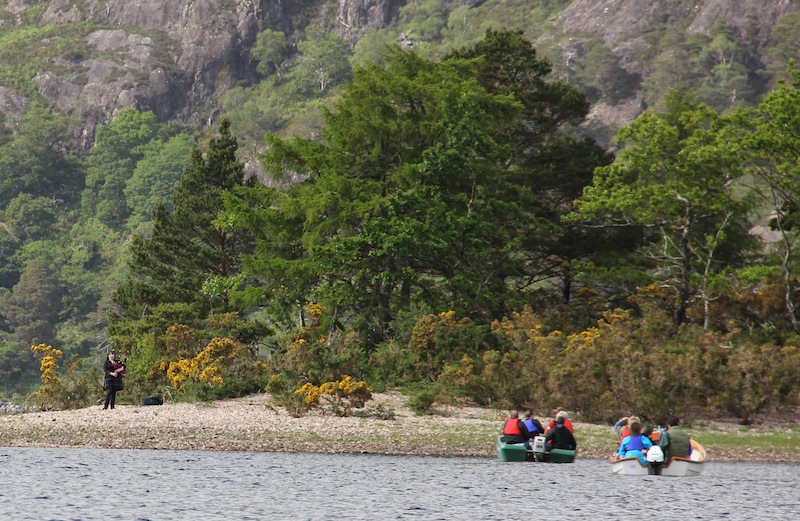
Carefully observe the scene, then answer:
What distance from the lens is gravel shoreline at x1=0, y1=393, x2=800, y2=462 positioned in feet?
115

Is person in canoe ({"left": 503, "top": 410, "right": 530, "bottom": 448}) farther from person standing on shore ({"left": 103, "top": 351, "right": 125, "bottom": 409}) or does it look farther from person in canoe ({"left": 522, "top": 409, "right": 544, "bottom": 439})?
person standing on shore ({"left": 103, "top": 351, "right": 125, "bottom": 409})

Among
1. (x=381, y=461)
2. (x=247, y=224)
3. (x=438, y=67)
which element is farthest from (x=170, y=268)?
(x=381, y=461)

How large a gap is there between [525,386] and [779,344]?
1111cm

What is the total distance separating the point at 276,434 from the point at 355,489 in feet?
28.3

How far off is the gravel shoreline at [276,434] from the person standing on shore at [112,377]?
1.10 m

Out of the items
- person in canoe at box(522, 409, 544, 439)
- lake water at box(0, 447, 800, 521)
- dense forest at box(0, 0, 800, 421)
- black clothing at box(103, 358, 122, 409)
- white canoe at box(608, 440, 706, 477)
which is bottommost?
lake water at box(0, 447, 800, 521)

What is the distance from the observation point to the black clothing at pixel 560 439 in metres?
33.1

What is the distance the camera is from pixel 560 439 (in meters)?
33.2

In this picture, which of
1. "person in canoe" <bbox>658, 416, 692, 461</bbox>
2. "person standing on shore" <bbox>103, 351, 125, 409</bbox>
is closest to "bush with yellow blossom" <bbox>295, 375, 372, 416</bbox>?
"person standing on shore" <bbox>103, 351, 125, 409</bbox>

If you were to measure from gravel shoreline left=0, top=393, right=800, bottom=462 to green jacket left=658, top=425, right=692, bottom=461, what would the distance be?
3.69 metres

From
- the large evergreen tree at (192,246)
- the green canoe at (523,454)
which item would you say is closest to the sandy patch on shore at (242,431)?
the green canoe at (523,454)

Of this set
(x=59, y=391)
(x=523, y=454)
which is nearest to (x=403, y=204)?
(x=59, y=391)

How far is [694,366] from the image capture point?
39.2 metres

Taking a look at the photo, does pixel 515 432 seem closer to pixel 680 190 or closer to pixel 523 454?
pixel 523 454
